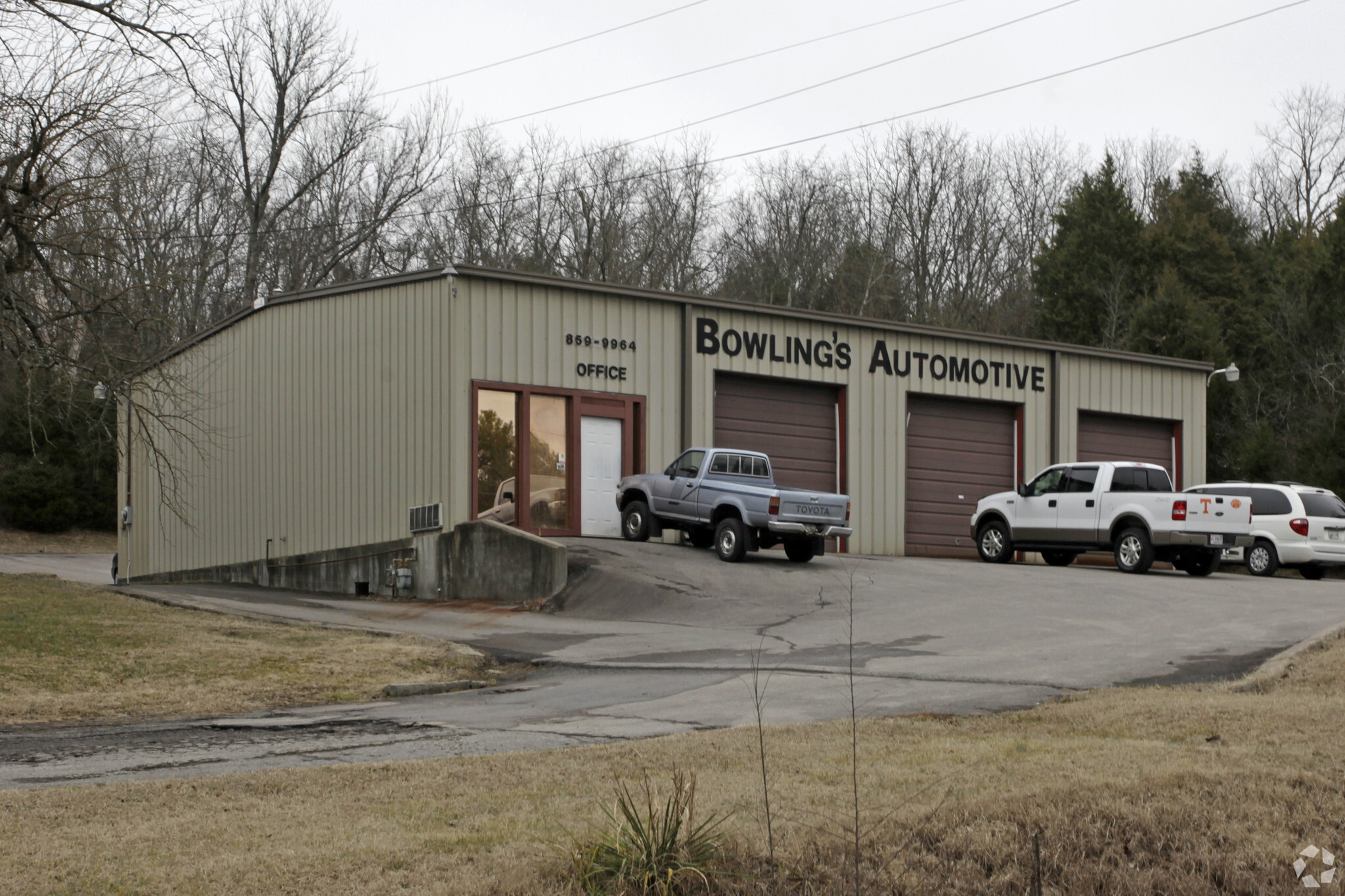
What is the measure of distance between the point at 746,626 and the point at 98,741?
967 centimetres

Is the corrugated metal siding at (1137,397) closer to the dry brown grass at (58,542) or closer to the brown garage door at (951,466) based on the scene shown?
the brown garage door at (951,466)

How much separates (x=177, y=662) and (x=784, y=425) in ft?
56.0

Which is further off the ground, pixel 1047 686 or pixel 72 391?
Answer: pixel 72 391

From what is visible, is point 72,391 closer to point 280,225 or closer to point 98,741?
point 98,741

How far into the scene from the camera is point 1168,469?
34656 mm

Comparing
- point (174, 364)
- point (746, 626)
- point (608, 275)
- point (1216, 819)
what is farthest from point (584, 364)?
point (608, 275)

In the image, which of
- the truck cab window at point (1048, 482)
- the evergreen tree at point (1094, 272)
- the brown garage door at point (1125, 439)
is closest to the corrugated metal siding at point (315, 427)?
the truck cab window at point (1048, 482)

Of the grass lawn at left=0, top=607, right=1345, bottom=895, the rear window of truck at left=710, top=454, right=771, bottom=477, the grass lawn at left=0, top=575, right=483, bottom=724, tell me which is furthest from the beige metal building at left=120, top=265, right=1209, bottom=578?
the grass lawn at left=0, top=607, right=1345, bottom=895

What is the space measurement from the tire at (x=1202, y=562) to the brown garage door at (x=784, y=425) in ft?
24.9

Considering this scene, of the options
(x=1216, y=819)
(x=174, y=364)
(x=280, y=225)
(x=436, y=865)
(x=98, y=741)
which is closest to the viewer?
(x=436, y=865)

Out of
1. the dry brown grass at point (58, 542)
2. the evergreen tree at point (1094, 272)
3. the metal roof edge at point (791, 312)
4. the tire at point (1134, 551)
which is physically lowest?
the dry brown grass at point (58, 542)

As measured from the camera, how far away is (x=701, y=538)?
2453cm

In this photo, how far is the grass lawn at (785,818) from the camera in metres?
6.02

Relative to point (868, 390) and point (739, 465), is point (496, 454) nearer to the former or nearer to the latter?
point (739, 465)
